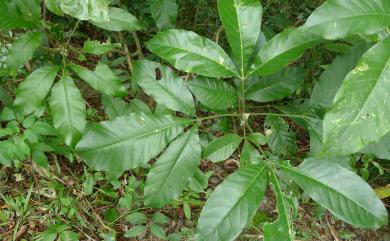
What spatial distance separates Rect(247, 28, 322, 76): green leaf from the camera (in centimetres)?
130

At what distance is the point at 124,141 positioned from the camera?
1344mm

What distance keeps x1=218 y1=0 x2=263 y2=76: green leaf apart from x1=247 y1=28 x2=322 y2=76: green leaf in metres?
0.06

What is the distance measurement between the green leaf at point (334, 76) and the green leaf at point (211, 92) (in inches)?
13.3

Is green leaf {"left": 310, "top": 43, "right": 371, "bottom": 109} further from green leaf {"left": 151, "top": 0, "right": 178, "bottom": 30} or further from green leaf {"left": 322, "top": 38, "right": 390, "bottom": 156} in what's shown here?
green leaf {"left": 151, "top": 0, "right": 178, "bottom": 30}

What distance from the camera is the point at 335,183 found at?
1242 millimetres

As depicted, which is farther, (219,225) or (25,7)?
(25,7)

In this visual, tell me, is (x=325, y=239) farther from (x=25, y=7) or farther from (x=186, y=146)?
(x=25, y=7)

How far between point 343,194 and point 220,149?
1.59ft

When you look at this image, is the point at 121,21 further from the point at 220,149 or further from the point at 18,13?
the point at 220,149

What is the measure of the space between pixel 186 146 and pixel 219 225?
33 centimetres

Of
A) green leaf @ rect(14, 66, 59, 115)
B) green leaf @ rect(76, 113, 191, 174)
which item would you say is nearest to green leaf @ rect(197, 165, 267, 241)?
green leaf @ rect(76, 113, 191, 174)

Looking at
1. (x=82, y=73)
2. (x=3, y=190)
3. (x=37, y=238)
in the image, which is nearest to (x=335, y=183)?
(x=82, y=73)

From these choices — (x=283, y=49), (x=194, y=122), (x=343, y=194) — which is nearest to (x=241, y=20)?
(x=283, y=49)

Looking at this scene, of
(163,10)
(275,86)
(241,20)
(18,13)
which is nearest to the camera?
(241,20)
